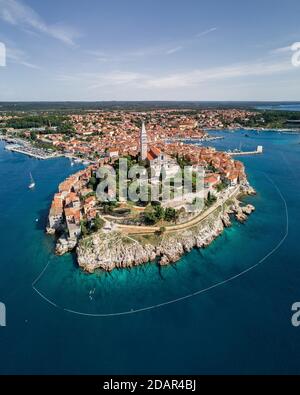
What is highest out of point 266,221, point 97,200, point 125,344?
point 97,200

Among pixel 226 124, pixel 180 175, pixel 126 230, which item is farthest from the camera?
pixel 226 124

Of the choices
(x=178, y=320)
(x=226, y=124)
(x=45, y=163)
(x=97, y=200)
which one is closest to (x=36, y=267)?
(x=97, y=200)

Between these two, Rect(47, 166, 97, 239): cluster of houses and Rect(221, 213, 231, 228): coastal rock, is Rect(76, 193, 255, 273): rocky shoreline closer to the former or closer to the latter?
Rect(47, 166, 97, 239): cluster of houses

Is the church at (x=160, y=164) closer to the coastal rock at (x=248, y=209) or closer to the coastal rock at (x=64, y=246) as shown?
the coastal rock at (x=248, y=209)

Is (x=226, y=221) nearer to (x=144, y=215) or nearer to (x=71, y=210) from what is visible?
(x=144, y=215)

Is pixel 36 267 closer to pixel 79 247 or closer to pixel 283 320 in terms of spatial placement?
pixel 79 247

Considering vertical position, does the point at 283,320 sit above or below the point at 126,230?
below
